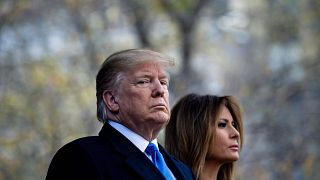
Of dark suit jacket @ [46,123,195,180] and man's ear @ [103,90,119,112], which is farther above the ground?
man's ear @ [103,90,119,112]

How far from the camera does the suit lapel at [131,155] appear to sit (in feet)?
11.3

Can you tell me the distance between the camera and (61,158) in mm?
3348

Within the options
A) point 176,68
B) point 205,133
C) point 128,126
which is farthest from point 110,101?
point 176,68

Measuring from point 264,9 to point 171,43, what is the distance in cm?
131

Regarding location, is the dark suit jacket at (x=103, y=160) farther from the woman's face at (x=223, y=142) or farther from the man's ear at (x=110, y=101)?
the woman's face at (x=223, y=142)

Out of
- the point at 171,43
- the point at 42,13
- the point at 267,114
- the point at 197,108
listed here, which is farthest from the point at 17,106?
the point at 197,108

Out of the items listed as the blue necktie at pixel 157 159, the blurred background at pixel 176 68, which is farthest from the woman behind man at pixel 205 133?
the blurred background at pixel 176 68

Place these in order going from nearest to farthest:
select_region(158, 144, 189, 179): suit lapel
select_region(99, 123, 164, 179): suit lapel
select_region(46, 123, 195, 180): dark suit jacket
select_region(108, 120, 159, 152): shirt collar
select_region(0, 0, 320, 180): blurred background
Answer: select_region(46, 123, 195, 180): dark suit jacket
select_region(99, 123, 164, 179): suit lapel
select_region(108, 120, 159, 152): shirt collar
select_region(158, 144, 189, 179): suit lapel
select_region(0, 0, 320, 180): blurred background

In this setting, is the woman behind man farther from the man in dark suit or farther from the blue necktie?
the blue necktie

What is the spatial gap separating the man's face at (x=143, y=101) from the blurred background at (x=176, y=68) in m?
6.76

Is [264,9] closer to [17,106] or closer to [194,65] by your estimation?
[194,65]

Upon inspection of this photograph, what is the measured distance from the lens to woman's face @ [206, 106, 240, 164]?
179 inches

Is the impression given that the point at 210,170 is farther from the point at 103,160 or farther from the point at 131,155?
the point at 103,160

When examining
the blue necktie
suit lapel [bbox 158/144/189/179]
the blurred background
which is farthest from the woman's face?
the blurred background
